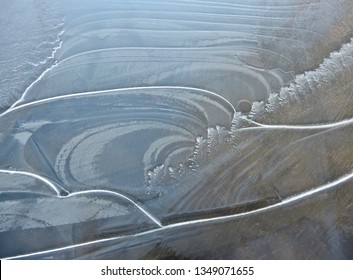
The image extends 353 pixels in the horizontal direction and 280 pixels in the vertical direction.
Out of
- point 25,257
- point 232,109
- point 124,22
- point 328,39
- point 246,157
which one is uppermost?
point 124,22

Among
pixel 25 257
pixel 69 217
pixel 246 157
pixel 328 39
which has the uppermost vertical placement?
pixel 328 39

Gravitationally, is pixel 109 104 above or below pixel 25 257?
above

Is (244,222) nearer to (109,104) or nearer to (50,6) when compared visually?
(109,104)

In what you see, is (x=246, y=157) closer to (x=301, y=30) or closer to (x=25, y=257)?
(x=301, y=30)

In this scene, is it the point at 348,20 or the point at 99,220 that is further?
the point at 348,20

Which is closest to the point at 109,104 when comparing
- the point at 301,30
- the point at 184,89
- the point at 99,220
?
the point at 184,89

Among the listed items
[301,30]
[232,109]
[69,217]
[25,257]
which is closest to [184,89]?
[232,109]
